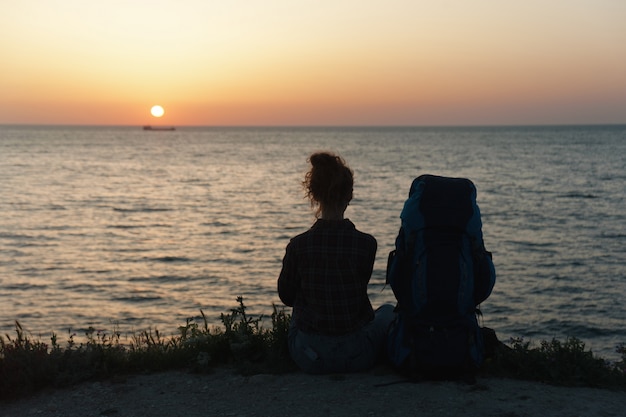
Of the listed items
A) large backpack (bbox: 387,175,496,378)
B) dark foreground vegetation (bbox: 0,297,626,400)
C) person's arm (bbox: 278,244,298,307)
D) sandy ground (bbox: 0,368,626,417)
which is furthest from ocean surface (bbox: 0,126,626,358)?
sandy ground (bbox: 0,368,626,417)

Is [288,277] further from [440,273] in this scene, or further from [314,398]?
[440,273]

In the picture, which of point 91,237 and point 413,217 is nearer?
point 413,217

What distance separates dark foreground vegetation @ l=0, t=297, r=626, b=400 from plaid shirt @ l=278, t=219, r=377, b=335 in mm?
701

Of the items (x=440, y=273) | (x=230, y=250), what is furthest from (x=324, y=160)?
(x=230, y=250)

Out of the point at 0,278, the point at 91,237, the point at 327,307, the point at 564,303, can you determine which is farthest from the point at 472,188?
the point at 91,237

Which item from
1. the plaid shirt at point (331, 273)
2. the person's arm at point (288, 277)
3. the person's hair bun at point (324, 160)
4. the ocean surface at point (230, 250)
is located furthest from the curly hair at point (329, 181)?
the ocean surface at point (230, 250)

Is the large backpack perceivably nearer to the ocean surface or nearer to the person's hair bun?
the person's hair bun

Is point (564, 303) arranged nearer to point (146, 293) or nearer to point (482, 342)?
point (146, 293)

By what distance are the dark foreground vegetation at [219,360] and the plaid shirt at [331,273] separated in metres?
0.70

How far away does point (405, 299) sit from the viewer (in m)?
5.43

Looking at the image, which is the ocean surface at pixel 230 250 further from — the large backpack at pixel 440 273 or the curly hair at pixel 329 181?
the large backpack at pixel 440 273

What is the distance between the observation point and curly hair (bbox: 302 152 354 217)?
527cm

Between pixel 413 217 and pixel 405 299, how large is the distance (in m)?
0.67

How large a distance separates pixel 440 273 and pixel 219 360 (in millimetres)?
2274
